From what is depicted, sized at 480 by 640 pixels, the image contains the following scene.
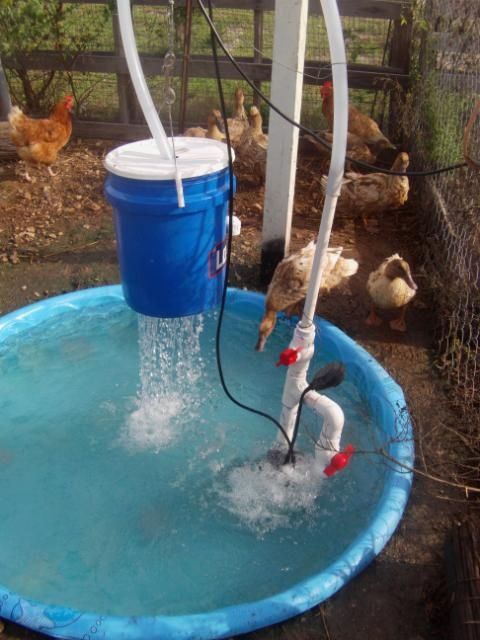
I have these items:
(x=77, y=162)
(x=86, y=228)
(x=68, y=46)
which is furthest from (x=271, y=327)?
(x=68, y=46)

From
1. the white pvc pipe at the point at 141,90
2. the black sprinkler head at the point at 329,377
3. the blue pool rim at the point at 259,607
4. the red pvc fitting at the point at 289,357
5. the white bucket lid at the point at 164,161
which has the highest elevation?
the white pvc pipe at the point at 141,90

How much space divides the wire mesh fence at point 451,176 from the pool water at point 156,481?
0.68m

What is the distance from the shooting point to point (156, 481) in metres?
2.79

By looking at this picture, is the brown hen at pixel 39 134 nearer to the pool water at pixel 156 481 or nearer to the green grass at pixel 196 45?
the green grass at pixel 196 45

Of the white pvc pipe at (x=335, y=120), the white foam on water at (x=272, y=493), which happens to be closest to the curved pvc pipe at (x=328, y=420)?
the white foam on water at (x=272, y=493)

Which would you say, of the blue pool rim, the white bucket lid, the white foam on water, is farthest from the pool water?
the white bucket lid

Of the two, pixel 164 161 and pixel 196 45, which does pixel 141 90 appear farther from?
pixel 196 45

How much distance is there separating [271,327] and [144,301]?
1.34m

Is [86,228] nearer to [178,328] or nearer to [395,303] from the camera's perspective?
[178,328]

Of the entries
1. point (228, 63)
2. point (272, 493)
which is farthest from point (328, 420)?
point (228, 63)

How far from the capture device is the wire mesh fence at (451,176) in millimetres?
3287

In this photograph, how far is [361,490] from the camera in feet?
8.84

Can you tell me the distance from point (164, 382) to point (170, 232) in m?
1.41

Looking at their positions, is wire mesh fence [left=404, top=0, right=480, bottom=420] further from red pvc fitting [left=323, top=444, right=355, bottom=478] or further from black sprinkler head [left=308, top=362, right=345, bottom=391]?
black sprinkler head [left=308, top=362, right=345, bottom=391]
